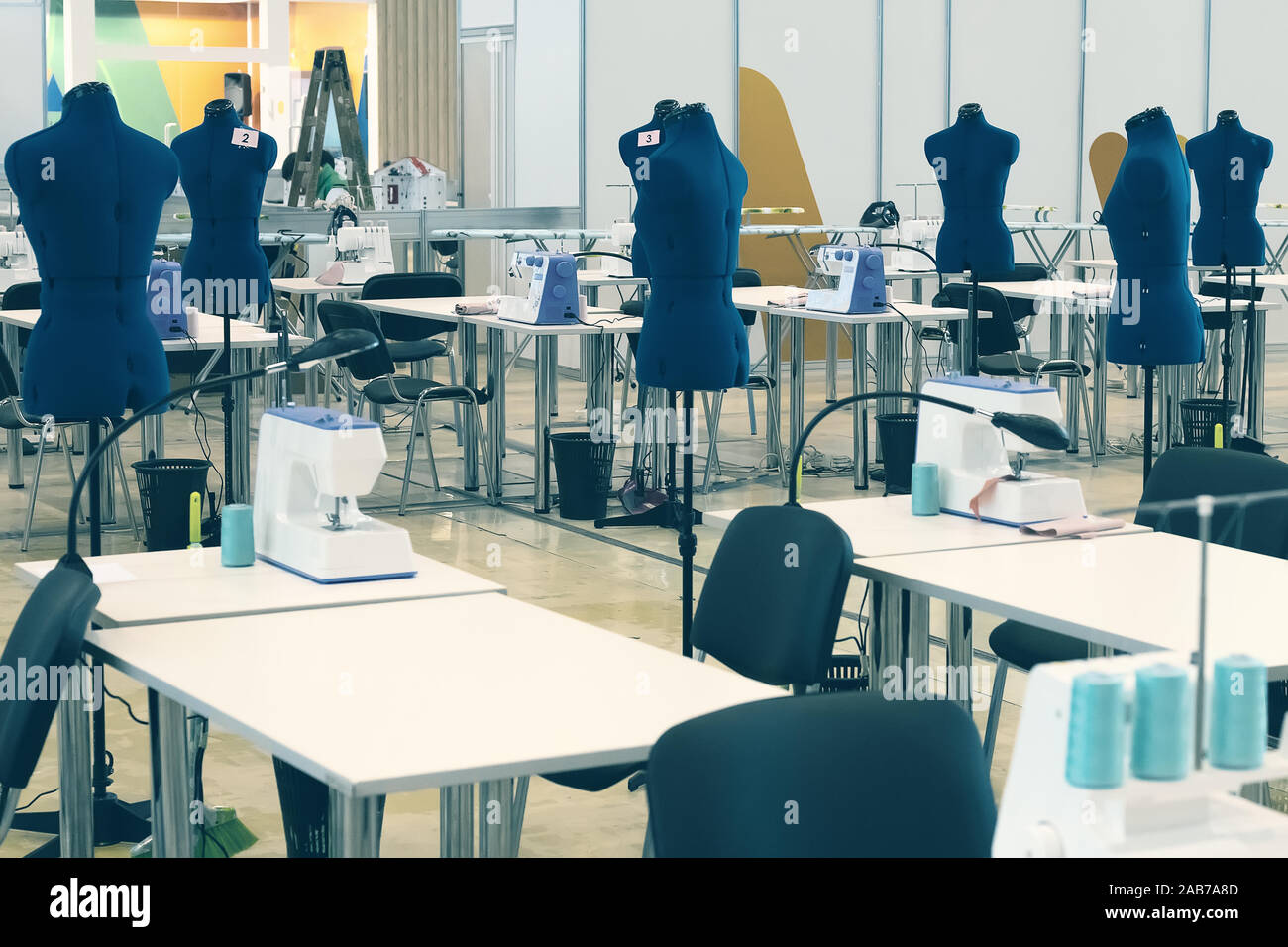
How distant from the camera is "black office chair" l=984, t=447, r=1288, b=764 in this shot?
359cm

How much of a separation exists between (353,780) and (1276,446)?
724 centimetres

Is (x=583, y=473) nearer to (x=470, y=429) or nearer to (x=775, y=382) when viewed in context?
(x=470, y=429)

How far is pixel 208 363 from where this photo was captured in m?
6.99

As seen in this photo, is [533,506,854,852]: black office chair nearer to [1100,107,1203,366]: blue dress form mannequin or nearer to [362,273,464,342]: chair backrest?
[1100,107,1203,366]: blue dress form mannequin

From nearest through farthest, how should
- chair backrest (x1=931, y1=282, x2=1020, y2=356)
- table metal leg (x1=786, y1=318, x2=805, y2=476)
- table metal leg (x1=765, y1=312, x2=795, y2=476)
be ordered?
table metal leg (x1=786, y1=318, x2=805, y2=476)
table metal leg (x1=765, y1=312, x2=795, y2=476)
chair backrest (x1=931, y1=282, x2=1020, y2=356)

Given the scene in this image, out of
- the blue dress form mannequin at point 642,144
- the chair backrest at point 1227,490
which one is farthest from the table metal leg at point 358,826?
the blue dress form mannequin at point 642,144

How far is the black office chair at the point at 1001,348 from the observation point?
7980 millimetres

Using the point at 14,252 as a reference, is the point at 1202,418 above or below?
below

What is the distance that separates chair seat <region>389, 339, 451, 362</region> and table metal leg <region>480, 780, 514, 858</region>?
496cm

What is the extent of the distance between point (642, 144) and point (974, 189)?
232cm

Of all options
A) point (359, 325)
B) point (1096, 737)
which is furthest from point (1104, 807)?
point (359, 325)

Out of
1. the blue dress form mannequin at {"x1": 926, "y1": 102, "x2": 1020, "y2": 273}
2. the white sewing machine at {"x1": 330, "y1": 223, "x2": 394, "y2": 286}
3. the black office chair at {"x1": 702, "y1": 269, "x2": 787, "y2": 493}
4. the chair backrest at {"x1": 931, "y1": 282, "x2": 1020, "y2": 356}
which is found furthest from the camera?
the white sewing machine at {"x1": 330, "y1": 223, "x2": 394, "y2": 286}

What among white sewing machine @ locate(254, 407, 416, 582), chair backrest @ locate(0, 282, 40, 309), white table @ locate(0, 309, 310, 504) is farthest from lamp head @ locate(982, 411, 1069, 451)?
chair backrest @ locate(0, 282, 40, 309)
